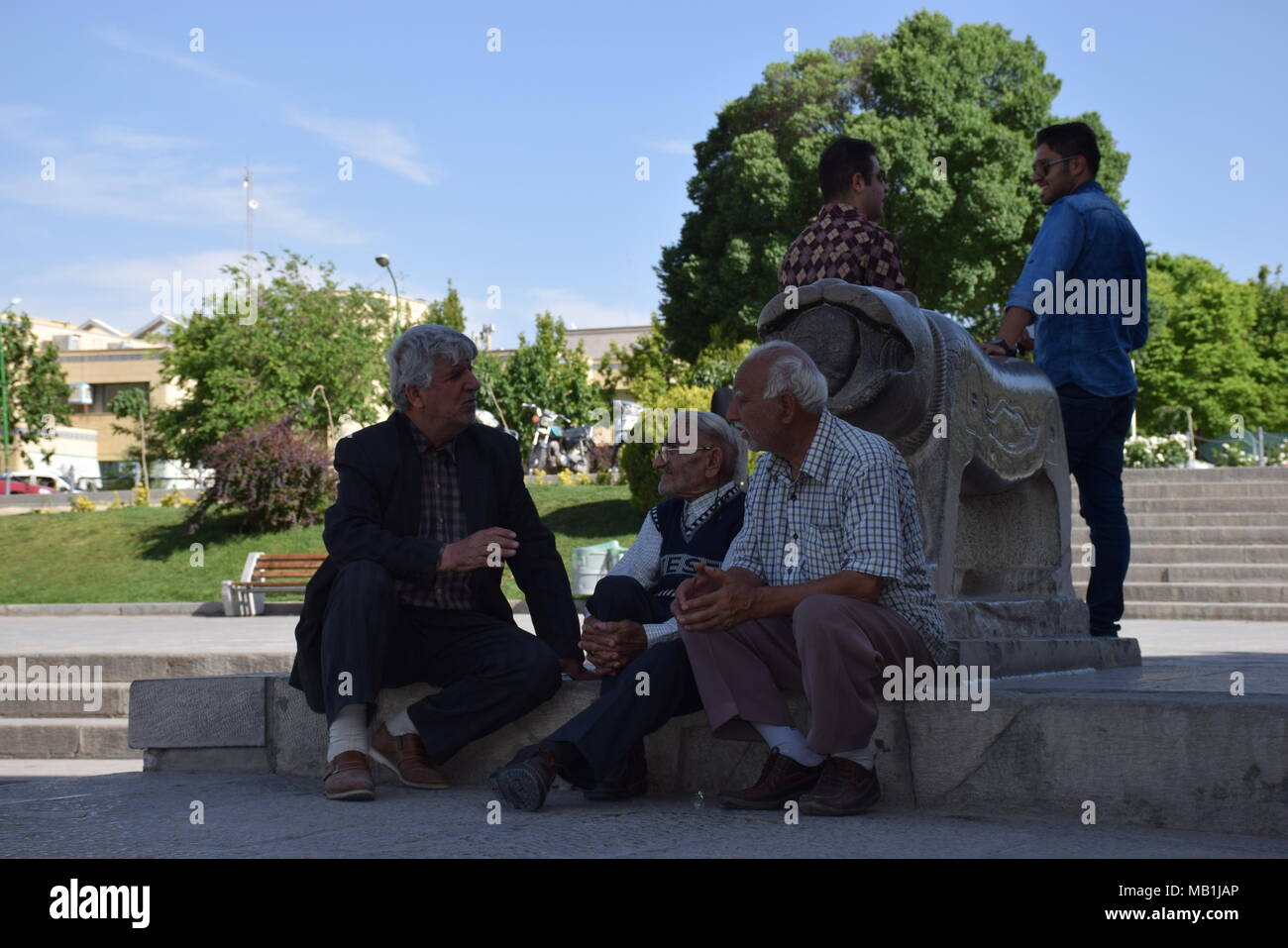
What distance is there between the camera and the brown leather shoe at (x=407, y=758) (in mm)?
4496

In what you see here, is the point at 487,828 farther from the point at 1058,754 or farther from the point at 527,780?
the point at 1058,754

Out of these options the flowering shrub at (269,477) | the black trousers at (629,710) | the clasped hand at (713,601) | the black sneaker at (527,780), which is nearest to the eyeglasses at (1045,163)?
the clasped hand at (713,601)

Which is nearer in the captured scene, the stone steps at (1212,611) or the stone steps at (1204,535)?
the stone steps at (1212,611)

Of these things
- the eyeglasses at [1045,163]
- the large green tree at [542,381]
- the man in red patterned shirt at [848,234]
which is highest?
the large green tree at [542,381]

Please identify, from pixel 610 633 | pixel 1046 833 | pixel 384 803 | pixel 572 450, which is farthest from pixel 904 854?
pixel 572 450

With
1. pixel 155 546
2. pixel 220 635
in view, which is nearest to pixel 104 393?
pixel 155 546

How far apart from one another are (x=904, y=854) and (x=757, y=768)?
3.36ft

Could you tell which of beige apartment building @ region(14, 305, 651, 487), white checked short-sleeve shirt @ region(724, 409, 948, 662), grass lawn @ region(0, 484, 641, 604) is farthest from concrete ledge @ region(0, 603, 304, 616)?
beige apartment building @ region(14, 305, 651, 487)

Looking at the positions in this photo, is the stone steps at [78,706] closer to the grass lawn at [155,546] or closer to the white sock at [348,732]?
the white sock at [348,732]

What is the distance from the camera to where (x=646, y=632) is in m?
4.32

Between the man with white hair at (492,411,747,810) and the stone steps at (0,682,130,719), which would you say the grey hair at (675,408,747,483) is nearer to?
the man with white hair at (492,411,747,810)

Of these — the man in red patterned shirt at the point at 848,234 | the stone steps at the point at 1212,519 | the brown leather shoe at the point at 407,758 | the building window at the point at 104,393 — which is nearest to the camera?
the brown leather shoe at the point at 407,758

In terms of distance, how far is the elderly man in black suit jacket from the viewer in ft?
14.1

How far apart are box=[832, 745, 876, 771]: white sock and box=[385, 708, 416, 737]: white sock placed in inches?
57.6
